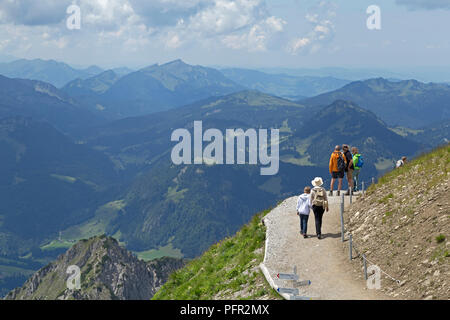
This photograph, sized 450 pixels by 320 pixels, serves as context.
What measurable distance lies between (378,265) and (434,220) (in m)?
3.23

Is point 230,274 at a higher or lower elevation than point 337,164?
lower

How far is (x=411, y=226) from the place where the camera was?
1938 cm

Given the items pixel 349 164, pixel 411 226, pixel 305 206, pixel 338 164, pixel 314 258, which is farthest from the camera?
pixel 349 164

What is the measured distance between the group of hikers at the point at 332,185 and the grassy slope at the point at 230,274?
10.3 feet

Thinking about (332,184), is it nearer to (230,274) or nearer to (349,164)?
(349,164)

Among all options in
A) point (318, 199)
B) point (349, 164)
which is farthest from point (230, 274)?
point (349, 164)

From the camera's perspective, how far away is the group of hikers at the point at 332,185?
71.5 ft

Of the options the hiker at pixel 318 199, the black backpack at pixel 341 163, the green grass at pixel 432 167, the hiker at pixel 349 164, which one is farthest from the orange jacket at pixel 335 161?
the hiker at pixel 318 199

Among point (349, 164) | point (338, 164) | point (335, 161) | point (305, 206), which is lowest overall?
point (305, 206)

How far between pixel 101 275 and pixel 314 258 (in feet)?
443

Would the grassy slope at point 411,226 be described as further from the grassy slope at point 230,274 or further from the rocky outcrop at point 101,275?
the rocky outcrop at point 101,275

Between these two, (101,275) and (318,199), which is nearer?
(318,199)
